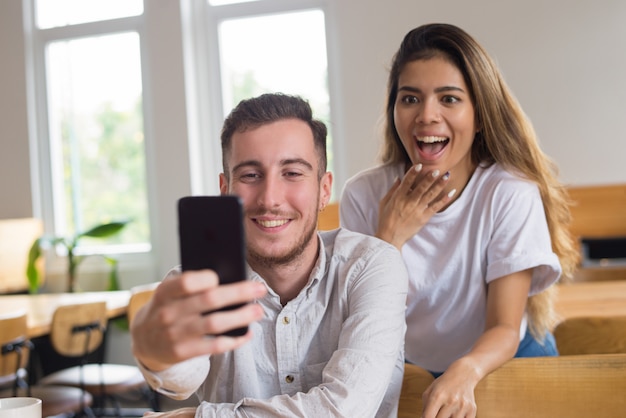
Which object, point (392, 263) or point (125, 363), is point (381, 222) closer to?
point (392, 263)

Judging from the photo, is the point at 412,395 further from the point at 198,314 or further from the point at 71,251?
the point at 71,251

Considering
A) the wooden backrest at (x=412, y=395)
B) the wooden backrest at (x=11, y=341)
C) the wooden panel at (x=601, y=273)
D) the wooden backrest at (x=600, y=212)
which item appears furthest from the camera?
the wooden backrest at (x=600, y=212)

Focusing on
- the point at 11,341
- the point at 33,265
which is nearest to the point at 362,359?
the point at 11,341

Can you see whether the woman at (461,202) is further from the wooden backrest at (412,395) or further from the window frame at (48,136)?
the window frame at (48,136)

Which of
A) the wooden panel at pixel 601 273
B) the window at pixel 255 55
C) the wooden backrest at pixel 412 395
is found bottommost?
the wooden panel at pixel 601 273

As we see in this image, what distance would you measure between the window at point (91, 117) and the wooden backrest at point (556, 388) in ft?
15.5

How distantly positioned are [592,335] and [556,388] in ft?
2.15

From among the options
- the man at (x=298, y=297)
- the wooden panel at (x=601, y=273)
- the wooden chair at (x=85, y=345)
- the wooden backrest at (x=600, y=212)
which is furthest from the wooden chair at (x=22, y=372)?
the wooden backrest at (x=600, y=212)

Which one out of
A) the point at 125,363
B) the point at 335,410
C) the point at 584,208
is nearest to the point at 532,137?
the point at 335,410

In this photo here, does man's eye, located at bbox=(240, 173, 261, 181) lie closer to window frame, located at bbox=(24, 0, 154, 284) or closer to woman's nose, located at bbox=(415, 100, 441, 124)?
woman's nose, located at bbox=(415, 100, 441, 124)

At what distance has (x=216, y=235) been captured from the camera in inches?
33.9

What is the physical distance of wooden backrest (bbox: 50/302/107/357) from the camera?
374cm

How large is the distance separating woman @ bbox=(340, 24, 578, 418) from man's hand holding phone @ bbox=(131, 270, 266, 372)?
3.52 ft

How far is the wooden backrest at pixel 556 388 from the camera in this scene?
1345 millimetres
